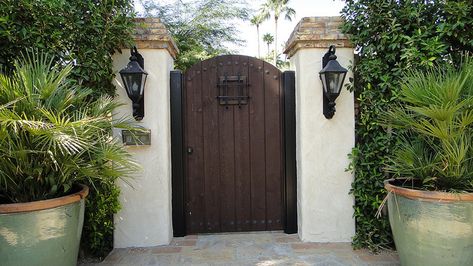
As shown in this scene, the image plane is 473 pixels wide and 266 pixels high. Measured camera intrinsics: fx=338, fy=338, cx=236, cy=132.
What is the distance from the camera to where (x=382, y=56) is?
2904 mm

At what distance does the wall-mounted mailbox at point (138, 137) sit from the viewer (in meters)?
3.05

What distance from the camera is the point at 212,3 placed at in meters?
11.0

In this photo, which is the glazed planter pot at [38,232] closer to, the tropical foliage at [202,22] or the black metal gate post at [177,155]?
the black metal gate post at [177,155]

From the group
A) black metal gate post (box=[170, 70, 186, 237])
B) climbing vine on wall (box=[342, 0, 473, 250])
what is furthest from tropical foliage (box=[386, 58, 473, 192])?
black metal gate post (box=[170, 70, 186, 237])

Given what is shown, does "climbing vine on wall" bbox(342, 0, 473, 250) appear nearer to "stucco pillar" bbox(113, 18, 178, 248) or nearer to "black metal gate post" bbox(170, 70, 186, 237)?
"black metal gate post" bbox(170, 70, 186, 237)

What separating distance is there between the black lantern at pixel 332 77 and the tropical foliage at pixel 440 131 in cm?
57

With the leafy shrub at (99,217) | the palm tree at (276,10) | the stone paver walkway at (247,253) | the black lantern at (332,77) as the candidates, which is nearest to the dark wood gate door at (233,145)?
the stone paver walkway at (247,253)

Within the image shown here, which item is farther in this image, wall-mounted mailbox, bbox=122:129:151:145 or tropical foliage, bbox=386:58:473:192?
wall-mounted mailbox, bbox=122:129:151:145

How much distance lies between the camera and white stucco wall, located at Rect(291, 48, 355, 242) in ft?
10.3

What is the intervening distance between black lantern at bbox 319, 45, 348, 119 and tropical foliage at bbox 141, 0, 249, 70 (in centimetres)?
713

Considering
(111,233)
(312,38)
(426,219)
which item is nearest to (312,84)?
(312,38)

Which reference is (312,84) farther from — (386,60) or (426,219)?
(426,219)

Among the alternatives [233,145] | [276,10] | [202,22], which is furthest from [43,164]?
[276,10]

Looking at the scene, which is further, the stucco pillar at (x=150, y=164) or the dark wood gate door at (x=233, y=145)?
the dark wood gate door at (x=233, y=145)
